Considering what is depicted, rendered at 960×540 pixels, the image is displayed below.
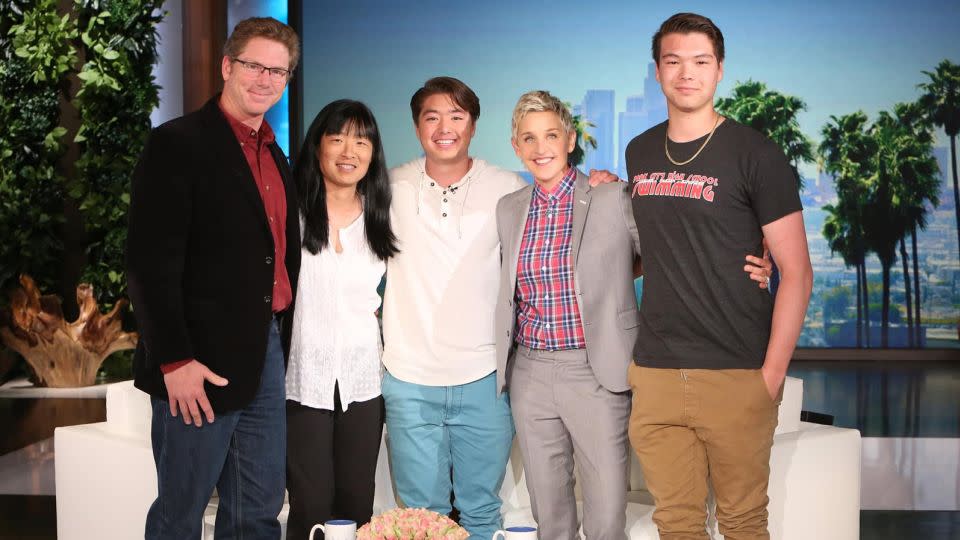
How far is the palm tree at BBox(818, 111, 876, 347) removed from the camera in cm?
1031

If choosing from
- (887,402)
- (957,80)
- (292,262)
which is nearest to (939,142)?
(957,80)

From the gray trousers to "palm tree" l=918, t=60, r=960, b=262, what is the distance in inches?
350

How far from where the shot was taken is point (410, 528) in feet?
6.22

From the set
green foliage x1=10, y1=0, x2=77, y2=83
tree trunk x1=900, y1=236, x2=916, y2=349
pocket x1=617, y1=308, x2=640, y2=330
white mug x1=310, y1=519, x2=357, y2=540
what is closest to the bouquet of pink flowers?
white mug x1=310, y1=519, x2=357, y2=540

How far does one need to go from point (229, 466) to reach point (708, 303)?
1258 millimetres

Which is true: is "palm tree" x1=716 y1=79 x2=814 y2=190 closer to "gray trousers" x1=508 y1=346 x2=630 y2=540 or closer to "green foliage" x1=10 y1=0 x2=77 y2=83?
"green foliage" x1=10 y1=0 x2=77 y2=83

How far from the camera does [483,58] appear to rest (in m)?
10.3

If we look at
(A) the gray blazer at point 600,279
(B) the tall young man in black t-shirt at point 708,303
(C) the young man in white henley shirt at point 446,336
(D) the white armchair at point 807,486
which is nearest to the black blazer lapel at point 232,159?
(C) the young man in white henley shirt at point 446,336

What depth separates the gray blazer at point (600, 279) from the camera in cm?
272

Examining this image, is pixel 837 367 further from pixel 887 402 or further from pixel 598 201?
pixel 598 201

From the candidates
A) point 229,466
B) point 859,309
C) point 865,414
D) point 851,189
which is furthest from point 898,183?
point 229,466

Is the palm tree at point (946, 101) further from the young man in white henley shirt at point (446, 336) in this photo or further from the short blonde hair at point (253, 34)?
the short blonde hair at point (253, 34)

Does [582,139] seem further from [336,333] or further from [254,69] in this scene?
[254,69]

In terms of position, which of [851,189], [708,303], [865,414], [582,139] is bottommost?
[865,414]
